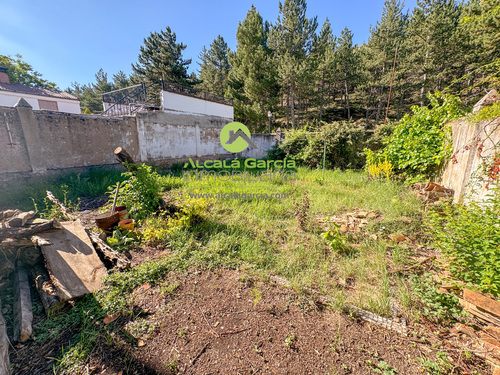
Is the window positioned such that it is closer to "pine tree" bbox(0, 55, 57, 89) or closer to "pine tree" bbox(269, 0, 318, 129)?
"pine tree" bbox(0, 55, 57, 89)

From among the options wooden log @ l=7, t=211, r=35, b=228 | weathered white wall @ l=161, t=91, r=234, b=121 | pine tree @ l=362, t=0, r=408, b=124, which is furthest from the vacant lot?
pine tree @ l=362, t=0, r=408, b=124

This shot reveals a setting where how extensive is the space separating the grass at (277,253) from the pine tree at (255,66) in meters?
14.0

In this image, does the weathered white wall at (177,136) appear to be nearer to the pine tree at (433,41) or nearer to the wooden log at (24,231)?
the wooden log at (24,231)

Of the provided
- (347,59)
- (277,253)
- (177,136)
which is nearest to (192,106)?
(177,136)

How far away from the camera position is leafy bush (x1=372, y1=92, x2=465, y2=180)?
4731 millimetres

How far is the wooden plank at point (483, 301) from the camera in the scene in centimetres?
168

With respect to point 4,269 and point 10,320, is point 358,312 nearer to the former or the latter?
point 10,320

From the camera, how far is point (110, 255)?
272 cm

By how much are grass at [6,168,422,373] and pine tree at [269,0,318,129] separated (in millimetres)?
12606

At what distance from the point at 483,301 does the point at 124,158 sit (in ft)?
18.2

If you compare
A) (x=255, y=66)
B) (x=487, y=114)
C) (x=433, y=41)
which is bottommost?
(x=487, y=114)

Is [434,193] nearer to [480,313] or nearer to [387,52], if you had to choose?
[480,313]

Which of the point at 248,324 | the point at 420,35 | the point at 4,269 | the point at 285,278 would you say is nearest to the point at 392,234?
the point at 285,278

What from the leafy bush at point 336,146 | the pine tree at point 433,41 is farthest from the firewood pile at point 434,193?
the pine tree at point 433,41
